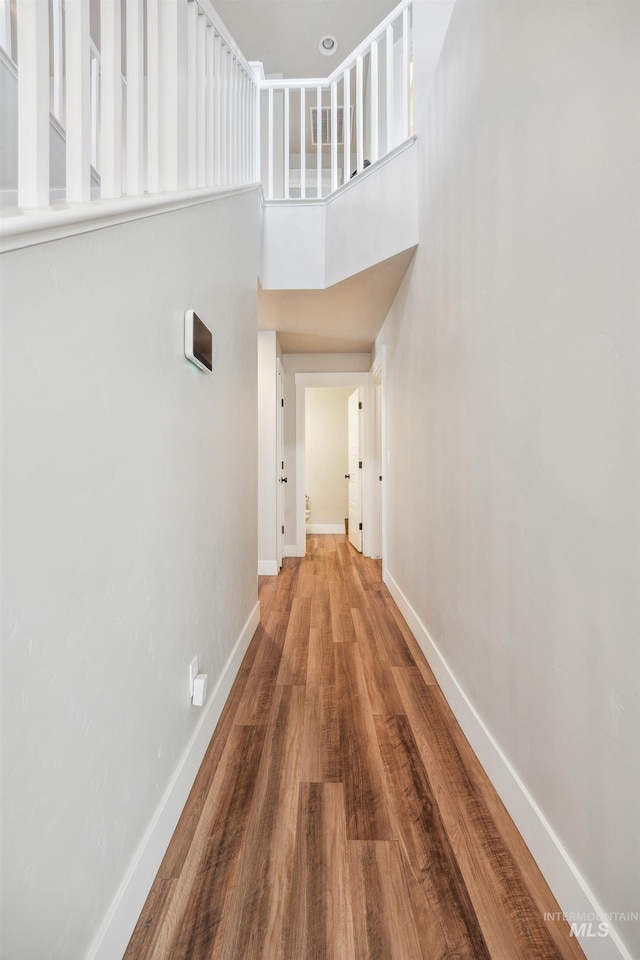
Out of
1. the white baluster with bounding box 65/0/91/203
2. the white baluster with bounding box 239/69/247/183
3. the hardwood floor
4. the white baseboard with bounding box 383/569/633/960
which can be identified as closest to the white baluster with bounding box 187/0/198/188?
the white baluster with bounding box 65/0/91/203

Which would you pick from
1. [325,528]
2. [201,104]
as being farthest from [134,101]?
[325,528]

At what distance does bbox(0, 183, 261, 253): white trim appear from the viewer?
56 centimetres

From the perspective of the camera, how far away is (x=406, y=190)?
7.82ft

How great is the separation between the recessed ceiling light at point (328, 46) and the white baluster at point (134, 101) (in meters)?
3.72

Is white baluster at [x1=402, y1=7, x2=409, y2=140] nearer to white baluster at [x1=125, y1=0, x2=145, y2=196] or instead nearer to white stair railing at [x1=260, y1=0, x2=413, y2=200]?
white stair railing at [x1=260, y1=0, x2=413, y2=200]

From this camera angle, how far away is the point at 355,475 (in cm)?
517

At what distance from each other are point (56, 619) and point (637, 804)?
40.6 inches

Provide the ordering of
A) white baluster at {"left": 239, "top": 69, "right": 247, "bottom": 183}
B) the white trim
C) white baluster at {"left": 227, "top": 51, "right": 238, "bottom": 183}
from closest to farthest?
the white trim < white baluster at {"left": 227, "top": 51, "right": 238, "bottom": 183} < white baluster at {"left": 239, "top": 69, "right": 247, "bottom": 183}

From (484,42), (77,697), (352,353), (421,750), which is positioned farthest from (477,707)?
(352,353)

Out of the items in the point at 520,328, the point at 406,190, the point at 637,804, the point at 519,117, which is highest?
the point at 406,190

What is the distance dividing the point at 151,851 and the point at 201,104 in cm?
230

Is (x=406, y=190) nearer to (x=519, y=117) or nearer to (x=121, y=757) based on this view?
(x=519, y=117)

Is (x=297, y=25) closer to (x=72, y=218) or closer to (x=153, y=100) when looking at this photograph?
(x=153, y=100)

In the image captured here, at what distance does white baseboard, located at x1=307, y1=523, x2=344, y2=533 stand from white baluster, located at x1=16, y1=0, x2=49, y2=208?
6.12 metres
